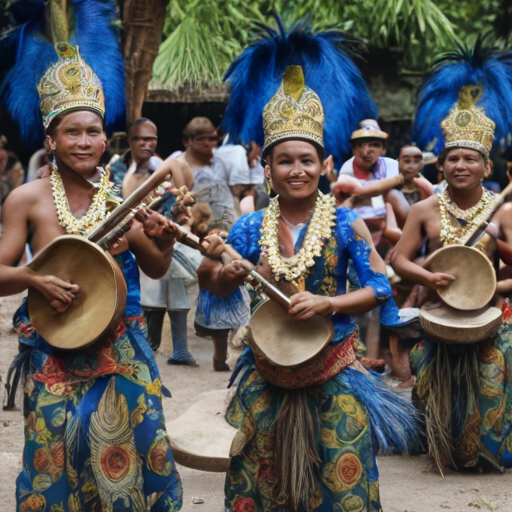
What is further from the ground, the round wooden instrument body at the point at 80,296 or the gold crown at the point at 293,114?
the gold crown at the point at 293,114

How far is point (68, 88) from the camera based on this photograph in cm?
418

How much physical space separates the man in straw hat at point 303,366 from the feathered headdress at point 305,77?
534 mm

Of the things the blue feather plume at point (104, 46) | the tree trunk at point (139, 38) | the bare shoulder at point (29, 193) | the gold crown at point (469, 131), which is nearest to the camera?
the bare shoulder at point (29, 193)

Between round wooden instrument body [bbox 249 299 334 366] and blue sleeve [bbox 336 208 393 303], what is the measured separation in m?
0.27

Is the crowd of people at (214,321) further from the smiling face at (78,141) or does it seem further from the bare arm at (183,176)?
the bare arm at (183,176)

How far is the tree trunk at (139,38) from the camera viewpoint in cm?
993

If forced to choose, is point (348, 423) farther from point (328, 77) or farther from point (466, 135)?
point (466, 135)

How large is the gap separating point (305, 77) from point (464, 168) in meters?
1.18

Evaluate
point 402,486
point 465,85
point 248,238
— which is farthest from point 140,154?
point 248,238

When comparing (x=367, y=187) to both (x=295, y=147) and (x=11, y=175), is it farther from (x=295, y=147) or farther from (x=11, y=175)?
(x=11, y=175)

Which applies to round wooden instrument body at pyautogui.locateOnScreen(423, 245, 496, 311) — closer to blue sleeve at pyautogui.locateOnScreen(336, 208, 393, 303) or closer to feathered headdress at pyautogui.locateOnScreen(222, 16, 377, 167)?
feathered headdress at pyautogui.locateOnScreen(222, 16, 377, 167)

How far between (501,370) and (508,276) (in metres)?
0.60

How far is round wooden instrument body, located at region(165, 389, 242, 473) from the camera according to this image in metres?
5.27

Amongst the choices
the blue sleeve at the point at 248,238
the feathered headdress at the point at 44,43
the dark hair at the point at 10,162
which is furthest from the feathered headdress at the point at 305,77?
the dark hair at the point at 10,162
